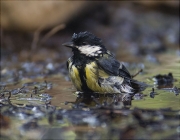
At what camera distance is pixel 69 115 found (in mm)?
4234

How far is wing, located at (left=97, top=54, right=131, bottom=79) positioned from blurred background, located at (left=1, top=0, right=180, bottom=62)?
9.74 feet

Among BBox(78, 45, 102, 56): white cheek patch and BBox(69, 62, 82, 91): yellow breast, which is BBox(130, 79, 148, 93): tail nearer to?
BBox(78, 45, 102, 56): white cheek patch

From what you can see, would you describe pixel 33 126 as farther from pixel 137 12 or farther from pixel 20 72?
pixel 137 12

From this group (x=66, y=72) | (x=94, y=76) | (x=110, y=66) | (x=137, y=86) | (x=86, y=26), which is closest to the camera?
(x=94, y=76)

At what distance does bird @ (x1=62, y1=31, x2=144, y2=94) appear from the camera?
504 cm

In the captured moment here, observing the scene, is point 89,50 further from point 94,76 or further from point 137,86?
point 137,86

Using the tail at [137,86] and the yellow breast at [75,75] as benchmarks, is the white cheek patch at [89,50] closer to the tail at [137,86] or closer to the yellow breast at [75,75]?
the yellow breast at [75,75]

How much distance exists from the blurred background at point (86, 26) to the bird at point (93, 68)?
9.38 feet

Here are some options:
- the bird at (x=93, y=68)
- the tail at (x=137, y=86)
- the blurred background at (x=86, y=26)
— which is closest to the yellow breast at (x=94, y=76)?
the bird at (x=93, y=68)

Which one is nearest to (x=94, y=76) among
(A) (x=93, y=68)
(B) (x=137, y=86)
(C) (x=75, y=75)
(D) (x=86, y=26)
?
(A) (x=93, y=68)

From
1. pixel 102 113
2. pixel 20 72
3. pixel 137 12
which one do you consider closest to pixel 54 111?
pixel 102 113

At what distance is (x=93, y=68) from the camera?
5051 millimetres

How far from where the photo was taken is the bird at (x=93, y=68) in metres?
5.04

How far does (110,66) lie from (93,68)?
24 cm
